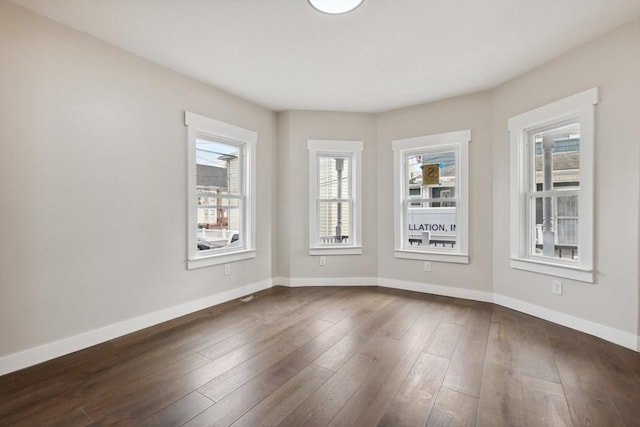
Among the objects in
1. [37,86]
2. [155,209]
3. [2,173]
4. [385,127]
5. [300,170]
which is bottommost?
[155,209]

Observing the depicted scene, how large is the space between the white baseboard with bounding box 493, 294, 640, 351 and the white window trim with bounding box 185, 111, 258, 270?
3256 mm

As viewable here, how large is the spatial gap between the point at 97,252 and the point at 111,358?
0.88 m

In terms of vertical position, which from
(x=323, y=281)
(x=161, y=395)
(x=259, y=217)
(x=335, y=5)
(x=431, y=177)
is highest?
(x=335, y=5)

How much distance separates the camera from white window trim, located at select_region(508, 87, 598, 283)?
2662 mm

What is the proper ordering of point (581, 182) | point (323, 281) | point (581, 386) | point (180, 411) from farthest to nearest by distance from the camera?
point (323, 281) → point (581, 182) → point (581, 386) → point (180, 411)

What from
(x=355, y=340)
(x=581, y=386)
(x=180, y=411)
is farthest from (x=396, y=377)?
(x=180, y=411)

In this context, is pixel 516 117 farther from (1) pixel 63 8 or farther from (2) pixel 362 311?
(1) pixel 63 8

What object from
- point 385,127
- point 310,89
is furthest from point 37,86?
point 385,127

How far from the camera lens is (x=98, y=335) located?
8.32 feet

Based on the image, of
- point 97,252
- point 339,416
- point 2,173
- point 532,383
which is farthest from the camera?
point 97,252

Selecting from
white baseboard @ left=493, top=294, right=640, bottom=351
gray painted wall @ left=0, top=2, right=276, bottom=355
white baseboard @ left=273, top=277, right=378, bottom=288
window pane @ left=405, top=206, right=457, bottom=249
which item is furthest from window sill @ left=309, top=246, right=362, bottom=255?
white baseboard @ left=493, top=294, right=640, bottom=351

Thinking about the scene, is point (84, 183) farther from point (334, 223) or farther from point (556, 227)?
point (556, 227)

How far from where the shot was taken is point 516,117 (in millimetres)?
3314

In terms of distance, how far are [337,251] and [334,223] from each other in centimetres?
43
